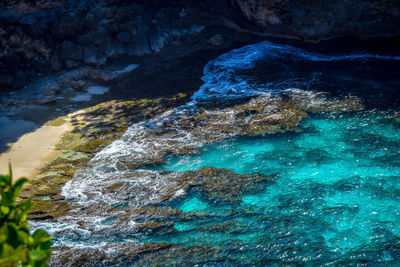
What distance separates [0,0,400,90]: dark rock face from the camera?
35.3 ft

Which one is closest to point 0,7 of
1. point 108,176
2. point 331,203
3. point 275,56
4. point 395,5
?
point 108,176

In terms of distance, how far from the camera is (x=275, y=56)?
37.4ft

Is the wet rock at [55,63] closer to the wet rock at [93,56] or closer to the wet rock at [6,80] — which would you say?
the wet rock at [93,56]

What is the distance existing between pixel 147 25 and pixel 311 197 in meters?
10.3

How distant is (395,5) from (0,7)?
13070 mm

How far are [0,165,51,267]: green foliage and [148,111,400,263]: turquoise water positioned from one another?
9.03ft

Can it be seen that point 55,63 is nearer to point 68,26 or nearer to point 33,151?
point 68,26

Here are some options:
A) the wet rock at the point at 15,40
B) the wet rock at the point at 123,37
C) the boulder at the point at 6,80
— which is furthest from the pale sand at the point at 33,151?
the wet rock at the point at 123,37

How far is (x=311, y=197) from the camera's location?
4.73m

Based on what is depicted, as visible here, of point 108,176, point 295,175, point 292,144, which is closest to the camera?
point 295,175

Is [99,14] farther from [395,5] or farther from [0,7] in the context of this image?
[395,5]

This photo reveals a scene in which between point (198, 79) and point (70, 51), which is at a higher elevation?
point (70, 51)

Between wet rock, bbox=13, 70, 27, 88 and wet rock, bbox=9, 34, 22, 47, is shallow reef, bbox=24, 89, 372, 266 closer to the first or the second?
wet rock, bbox=13, 70, 27, 88

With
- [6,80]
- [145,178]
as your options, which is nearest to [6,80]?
[6,80]
